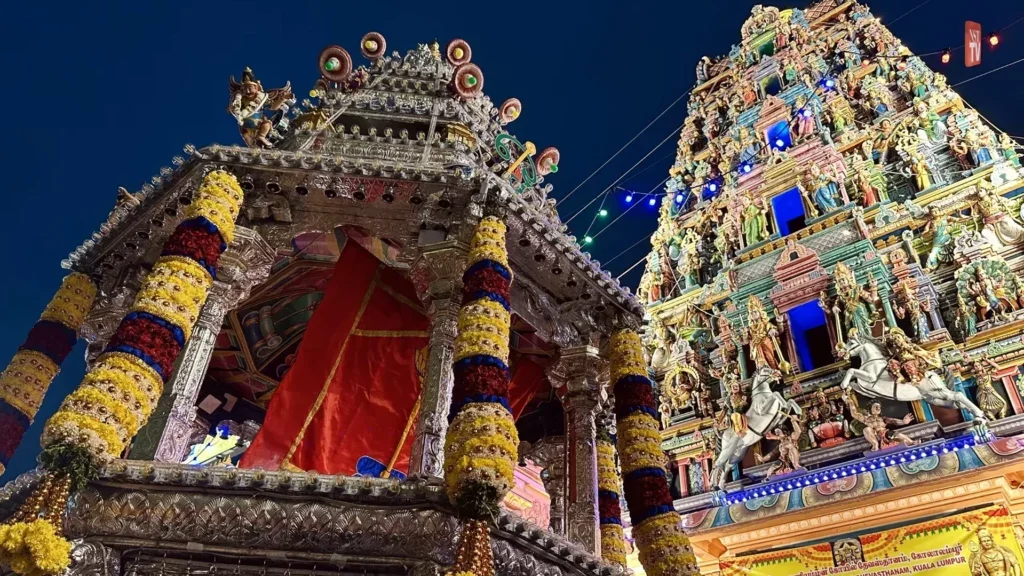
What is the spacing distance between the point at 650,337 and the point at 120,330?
43.2 feet

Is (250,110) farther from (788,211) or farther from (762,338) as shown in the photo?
(788,211)

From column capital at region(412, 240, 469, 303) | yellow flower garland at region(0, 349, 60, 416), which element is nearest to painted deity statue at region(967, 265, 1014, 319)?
column capital at region(412, 240, 469, 303)

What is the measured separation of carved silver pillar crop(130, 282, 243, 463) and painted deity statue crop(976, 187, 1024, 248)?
13.8 meters

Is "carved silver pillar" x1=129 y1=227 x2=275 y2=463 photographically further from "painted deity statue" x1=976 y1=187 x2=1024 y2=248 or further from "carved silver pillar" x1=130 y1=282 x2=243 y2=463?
"painted deity statue" x1=976 y1=187 x2=1024 y2=248

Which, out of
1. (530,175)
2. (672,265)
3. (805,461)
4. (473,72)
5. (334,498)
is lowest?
(334,498)

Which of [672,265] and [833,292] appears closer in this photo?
[833,292]

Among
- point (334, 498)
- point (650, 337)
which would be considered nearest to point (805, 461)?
point (650, 337)

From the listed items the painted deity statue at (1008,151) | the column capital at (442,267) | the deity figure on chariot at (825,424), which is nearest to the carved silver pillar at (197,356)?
the column capital at (442,267)

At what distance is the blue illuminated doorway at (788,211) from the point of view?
1664cm

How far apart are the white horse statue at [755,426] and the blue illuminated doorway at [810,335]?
106 cm

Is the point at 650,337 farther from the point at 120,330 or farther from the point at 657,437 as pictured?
the point at 120,330

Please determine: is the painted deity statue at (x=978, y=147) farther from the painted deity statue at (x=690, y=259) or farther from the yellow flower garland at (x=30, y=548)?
the yellow flower garland at (x=30, y=548)

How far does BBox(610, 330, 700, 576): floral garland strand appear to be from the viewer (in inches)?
277

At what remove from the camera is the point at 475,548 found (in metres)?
4.83
